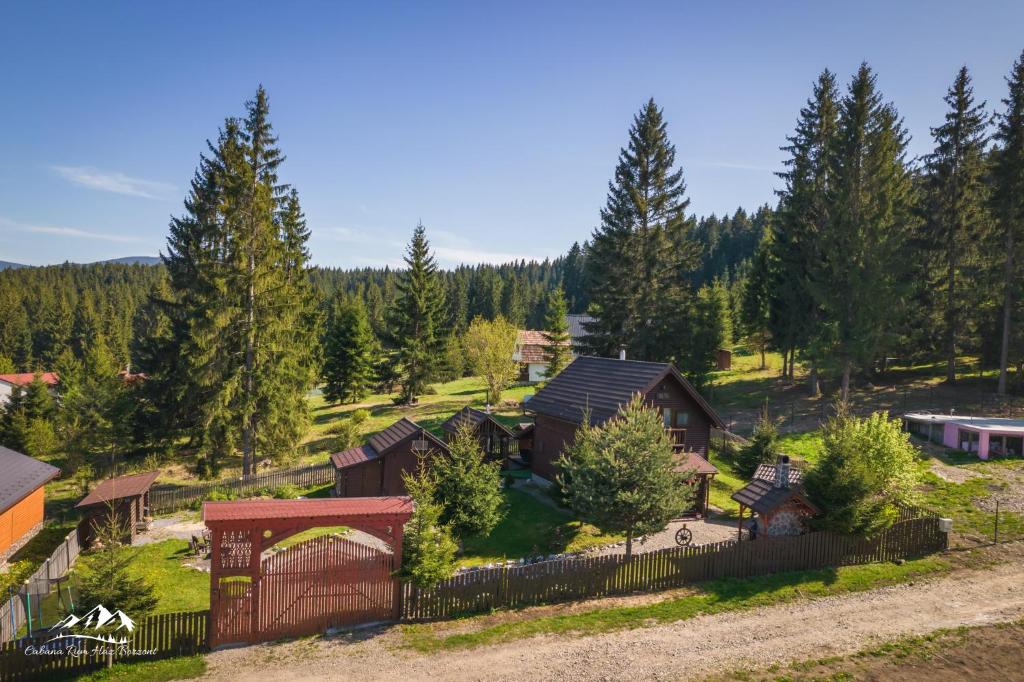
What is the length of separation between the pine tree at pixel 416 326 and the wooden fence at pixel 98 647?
115ft

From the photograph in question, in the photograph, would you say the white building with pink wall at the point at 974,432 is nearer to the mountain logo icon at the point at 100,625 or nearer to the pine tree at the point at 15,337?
the mountain logo icon at the point at 100,625

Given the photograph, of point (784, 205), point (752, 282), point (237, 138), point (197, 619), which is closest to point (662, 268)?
point (784, 205)

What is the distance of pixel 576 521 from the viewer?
25.0 meters

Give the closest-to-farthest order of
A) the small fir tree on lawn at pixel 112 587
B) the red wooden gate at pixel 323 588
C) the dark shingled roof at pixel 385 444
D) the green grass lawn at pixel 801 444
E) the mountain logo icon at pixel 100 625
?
the mountain logo icon at pixel 100 625 < the small fir tree on lawn at pixel 112 587 < the red wooden gate at pixel 323 588 < the dark shingled roof at pixel 385 444 < the green grass lawn at pixel 801 444

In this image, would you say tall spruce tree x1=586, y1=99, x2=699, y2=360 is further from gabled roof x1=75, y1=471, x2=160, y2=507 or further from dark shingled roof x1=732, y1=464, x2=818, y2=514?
gabled roof x1=75, y1=471, x2=160, y2=507

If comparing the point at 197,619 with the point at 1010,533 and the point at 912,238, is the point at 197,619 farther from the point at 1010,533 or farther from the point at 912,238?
the point at 912,238

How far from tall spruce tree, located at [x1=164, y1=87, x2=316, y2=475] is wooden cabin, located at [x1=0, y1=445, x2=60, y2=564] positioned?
308 inches

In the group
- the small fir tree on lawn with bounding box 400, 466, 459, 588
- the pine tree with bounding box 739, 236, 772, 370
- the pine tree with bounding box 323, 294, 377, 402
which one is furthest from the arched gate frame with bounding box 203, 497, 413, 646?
the pine tree with bounding box 739, 236, 772, 370

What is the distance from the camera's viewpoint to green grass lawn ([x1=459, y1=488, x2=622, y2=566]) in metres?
21.9

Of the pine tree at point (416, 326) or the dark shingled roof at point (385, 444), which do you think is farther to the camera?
the pine tree at point (416, 326)

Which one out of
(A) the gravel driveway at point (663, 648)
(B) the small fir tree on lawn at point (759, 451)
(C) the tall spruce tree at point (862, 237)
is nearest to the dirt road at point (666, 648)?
(A) the gravel driveway at point (663, 648)

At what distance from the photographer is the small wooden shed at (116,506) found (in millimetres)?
22250

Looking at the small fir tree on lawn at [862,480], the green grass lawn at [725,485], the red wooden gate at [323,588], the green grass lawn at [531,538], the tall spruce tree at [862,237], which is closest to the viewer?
the red wooden gate at [323,588]

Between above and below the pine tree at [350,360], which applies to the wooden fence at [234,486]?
below
